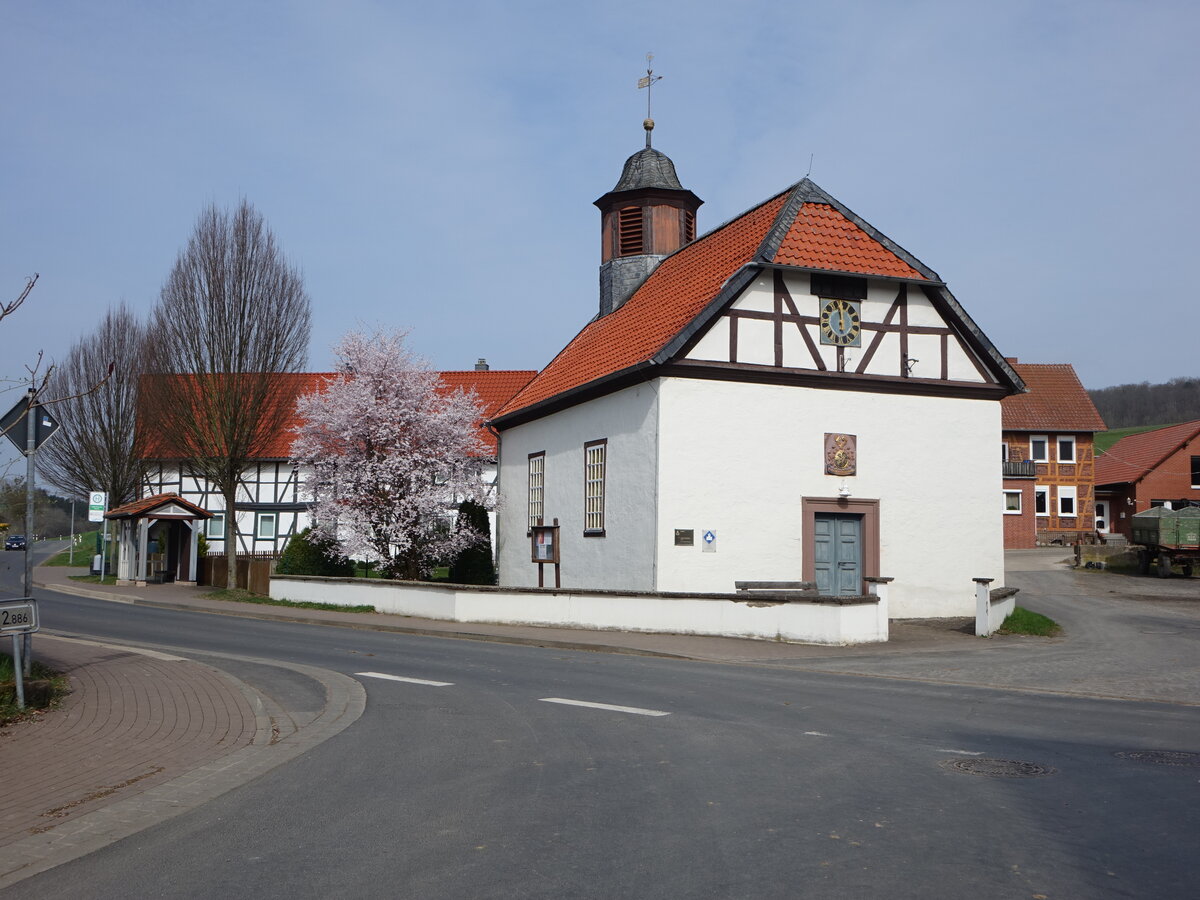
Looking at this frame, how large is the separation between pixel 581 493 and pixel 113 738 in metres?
15.3

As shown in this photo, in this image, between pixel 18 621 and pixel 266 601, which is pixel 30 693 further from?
pixel 266 601

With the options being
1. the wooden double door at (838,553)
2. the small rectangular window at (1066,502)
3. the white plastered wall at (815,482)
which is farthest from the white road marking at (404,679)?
the small rectangular window at (1066,502)

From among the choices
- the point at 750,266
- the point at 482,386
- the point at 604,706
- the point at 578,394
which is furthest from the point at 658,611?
the point at 482,386

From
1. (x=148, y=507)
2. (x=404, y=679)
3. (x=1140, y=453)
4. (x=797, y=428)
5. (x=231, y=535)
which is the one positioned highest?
(x=1140, y=453)

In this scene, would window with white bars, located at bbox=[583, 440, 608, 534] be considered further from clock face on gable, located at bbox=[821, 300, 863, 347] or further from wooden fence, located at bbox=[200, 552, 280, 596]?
wooden fence, located at bbox=[200, 552, 280, 596]

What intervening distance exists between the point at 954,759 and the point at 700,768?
6.11ft

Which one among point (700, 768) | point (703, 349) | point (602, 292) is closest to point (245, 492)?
point (602, 292)

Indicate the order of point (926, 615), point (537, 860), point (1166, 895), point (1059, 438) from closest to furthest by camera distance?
point (1166, 895)
point (537, 860)
point (926, 615)
point (1059, 438)

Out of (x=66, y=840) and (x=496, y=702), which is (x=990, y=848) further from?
(x=496, y=702)

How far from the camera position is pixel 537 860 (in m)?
5.27

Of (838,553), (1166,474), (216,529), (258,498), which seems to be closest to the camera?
(838,553)

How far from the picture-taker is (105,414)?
46.2m

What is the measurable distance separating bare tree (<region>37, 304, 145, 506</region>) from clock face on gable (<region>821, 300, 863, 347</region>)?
3343cm

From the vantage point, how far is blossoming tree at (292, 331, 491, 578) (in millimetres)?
28641
